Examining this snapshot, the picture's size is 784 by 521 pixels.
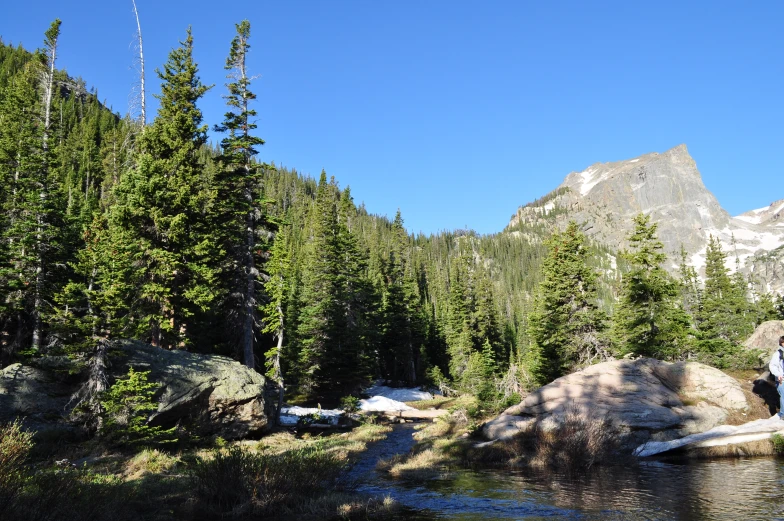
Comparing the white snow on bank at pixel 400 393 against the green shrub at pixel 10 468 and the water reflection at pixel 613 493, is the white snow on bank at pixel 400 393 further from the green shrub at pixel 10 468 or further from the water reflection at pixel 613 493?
the green shrub at pixel 10 468

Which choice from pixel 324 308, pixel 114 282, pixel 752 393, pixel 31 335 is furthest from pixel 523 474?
pixel 324 308

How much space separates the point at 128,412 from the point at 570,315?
26.5 metres

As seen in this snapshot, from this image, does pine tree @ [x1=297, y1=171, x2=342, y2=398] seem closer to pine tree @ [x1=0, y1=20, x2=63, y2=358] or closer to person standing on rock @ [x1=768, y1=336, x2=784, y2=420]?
pine tree @ [x1=0, y1=20, x2=63, y2=358]

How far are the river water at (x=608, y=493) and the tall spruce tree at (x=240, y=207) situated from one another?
15.7 metres

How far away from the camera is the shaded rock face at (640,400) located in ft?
55.7

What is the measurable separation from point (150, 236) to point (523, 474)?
19.3 meters

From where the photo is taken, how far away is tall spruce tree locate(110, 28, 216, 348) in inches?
834

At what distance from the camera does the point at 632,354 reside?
2931cm

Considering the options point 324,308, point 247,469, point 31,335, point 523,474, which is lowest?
point 523,474

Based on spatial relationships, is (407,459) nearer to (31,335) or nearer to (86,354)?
(86,354)

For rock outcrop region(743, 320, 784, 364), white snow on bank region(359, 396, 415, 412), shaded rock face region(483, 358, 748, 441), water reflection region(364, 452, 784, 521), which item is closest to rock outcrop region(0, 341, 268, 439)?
water reflection region(364, 452, 784, 521)

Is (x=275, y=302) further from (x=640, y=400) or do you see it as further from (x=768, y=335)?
(x=768, y=335)

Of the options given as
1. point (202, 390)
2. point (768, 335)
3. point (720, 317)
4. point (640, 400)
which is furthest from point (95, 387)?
point (720, 317)

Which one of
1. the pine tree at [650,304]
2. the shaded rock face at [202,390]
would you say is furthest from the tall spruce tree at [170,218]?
the pine tree at [650,304]
